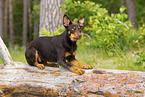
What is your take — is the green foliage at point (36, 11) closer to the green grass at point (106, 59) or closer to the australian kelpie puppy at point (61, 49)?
the green grass at point (106, 59)

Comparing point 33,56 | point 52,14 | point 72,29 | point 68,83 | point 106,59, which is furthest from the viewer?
point 52,14

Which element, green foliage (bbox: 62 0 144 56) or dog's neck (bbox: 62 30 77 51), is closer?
dog's neck (bbox: 62 30 77 51)

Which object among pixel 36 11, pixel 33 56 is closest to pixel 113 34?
pixel 33 56

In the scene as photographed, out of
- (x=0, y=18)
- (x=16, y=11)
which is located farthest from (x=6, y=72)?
(x=16, y=11)

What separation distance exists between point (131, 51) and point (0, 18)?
37.6ft

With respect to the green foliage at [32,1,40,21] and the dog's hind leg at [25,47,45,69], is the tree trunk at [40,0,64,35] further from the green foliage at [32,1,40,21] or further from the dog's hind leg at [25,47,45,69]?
the green foliage at [32,1,40,21]

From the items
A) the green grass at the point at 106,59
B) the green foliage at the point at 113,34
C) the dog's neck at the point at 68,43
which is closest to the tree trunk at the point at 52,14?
the green grass at the point at 106,59

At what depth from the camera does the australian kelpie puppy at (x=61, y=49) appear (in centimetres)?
389

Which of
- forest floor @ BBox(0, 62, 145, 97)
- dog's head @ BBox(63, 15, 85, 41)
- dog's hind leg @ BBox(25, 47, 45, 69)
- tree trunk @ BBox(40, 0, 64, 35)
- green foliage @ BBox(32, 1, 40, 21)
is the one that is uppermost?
green foliage @ BBox(32, 1, 40, 21)

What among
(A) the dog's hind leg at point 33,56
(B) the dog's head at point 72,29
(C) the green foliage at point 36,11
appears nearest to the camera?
(B) the dog's head at point 72,29

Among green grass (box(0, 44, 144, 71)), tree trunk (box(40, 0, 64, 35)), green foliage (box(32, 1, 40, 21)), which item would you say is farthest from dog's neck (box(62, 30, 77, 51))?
green foliage (box(32, 1, 40, 21))

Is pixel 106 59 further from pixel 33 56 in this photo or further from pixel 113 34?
pixel 33 56

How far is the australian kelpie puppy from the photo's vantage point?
389 cm

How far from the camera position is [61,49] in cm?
401
